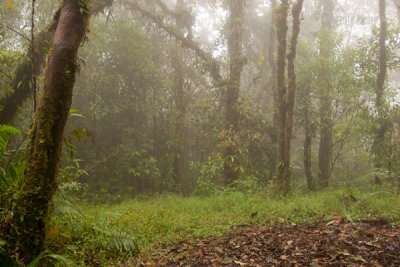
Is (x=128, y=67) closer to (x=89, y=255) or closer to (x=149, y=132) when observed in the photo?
(x=149, y=132)

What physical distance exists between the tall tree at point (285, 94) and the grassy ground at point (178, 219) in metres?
0.72

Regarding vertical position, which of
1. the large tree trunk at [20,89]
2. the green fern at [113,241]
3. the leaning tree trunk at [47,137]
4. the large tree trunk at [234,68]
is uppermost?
the large tree trunk at [234,68]

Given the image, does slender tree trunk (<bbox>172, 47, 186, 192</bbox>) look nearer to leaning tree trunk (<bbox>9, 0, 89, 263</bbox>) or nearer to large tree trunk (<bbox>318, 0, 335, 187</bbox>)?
large tree trunk (<bbox>318, 0, 335, 187</bbox>)

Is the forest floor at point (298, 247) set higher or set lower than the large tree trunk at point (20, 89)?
lower

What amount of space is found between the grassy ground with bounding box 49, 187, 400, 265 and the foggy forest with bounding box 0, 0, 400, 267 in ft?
0.11

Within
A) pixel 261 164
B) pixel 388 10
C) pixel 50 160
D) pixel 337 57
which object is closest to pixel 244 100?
pixel 261 164

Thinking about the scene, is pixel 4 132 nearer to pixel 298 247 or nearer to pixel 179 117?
pixel 298 247

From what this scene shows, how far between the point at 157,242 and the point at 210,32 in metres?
29.3

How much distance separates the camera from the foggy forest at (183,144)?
321 centimetres

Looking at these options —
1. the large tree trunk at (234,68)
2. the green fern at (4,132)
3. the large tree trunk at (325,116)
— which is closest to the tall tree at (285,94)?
the large tree trunk at (234,68)

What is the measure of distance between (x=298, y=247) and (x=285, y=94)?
5928mm

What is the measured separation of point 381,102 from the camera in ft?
34.3

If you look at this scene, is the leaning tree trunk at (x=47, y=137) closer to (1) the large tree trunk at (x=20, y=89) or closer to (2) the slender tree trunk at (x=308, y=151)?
(1) the large tree trunk at (x=20, y=89)

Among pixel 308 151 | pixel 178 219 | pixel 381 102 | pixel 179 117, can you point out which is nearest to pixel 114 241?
pixel 178 219
